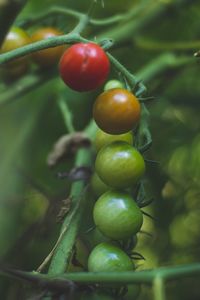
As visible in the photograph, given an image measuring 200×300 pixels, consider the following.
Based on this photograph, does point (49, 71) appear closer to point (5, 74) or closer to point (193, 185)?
point (5, 74)

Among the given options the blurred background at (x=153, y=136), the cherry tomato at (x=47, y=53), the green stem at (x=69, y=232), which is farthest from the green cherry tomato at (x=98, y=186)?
the cherry tomato at (x=47, y=53)

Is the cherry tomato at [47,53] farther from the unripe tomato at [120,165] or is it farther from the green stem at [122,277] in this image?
the green stem at [122,277]

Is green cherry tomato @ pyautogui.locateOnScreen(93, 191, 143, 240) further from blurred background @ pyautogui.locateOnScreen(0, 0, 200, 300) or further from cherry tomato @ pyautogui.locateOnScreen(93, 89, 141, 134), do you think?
blurred background @ pyautogui.locateOnScreen(0, 0, 200, 300)

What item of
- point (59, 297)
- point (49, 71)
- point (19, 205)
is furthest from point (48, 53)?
point (59, 297)

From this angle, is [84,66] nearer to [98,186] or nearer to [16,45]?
[98,186]

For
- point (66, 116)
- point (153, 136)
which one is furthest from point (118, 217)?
point (153, 136)

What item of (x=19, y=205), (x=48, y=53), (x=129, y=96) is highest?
(x=129, y=96)

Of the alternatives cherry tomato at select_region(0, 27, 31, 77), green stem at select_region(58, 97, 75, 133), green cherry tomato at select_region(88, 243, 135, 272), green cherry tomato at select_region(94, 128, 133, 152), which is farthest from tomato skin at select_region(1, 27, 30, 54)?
green cherry tomato at select_region(88, 243, 135, 272)
